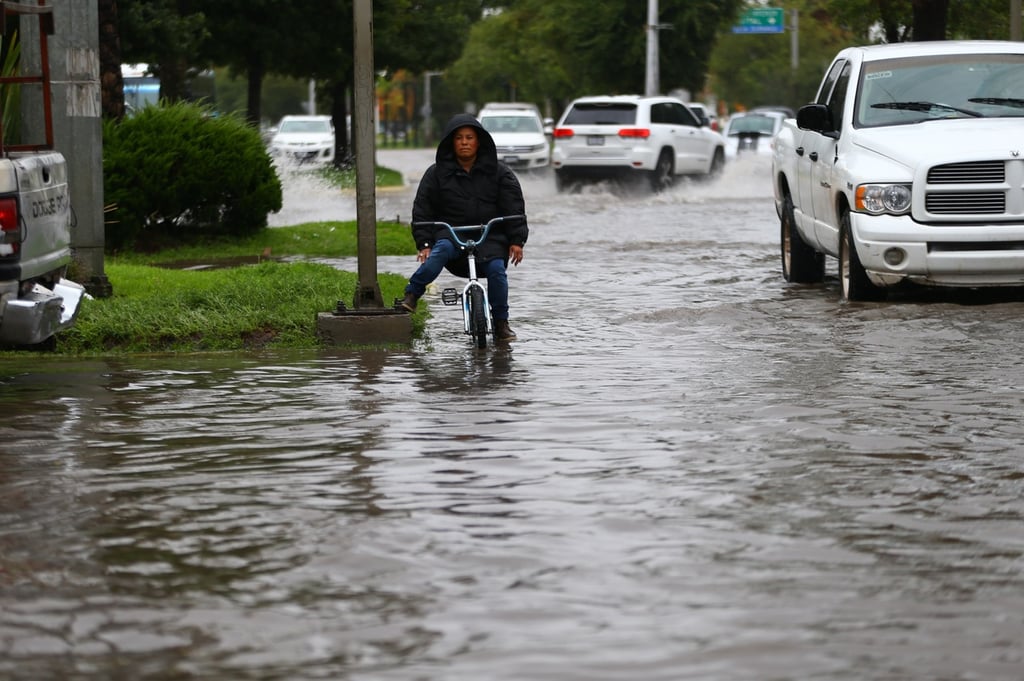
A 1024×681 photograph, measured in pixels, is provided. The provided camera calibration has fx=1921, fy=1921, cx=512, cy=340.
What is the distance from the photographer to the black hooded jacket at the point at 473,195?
1238 cm

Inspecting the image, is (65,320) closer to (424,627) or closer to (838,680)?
(424,627)

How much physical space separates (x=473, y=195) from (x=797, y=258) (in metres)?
4.90

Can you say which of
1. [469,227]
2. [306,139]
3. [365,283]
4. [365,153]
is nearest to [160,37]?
[365,283]

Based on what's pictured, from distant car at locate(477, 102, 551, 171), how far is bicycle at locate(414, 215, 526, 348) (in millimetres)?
29500

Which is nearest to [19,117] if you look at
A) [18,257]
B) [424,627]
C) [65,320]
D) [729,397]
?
[65,320]

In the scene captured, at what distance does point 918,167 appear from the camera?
1348 centimetres

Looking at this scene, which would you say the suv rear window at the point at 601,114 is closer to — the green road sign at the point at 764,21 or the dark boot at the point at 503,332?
the dark boot at the point at 503,332

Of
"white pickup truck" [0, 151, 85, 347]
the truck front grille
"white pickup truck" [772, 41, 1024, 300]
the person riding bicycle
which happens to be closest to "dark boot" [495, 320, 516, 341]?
the person riding bicycle

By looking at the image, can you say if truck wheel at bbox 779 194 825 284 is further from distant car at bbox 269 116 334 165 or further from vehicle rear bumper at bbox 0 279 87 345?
distant car at bbox 269 116 334 165

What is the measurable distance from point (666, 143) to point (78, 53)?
2085 cm

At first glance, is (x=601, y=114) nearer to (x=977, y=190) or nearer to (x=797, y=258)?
(x=797, y=258)

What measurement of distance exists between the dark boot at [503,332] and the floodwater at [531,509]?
10cm

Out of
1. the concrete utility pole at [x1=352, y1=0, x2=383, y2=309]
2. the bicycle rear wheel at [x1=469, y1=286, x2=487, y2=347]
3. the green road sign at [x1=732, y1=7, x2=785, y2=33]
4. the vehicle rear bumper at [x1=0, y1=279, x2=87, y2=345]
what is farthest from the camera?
the green road sign at [x1=732, y1=7, x2=785, y2=33]

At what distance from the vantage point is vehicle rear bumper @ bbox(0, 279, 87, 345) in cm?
939
